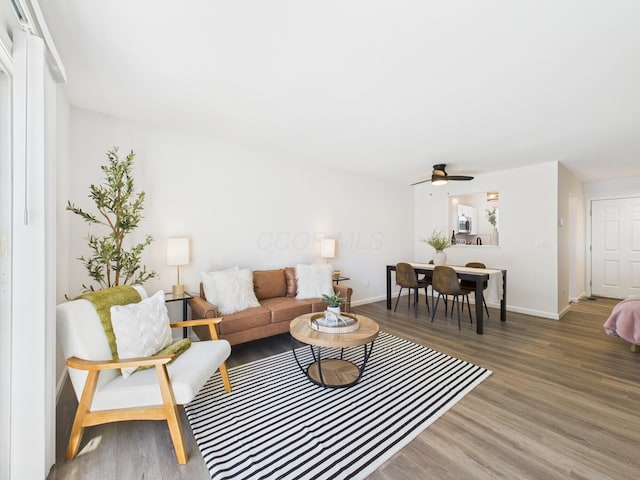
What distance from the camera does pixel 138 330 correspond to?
5.94 ft

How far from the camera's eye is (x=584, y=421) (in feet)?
6.22

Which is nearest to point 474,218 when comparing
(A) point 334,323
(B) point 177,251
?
(A) point 334,323

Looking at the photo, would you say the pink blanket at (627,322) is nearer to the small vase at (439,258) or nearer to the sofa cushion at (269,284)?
the small vase at (439,258)

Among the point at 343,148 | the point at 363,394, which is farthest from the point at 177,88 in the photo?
the point at 363,394

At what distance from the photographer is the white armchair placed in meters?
1.55

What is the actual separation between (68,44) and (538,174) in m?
5.90

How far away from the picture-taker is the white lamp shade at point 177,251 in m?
3.02

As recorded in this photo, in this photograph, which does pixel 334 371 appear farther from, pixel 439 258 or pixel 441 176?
pixel 441 176

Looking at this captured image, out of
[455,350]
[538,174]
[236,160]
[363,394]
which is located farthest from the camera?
[538,174]

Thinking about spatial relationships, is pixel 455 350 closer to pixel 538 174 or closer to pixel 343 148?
pixel 343 148

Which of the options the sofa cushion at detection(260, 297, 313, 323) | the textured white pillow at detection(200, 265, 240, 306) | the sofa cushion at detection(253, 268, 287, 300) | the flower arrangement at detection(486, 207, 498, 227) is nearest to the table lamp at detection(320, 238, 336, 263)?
the sofa cushion at detection(253, 268, 287, 300)

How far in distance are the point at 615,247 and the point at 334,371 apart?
6.78 metres

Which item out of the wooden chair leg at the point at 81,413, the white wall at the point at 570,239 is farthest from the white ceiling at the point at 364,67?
the wooden chair leg at the point at 81,413

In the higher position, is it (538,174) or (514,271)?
(538,174)
